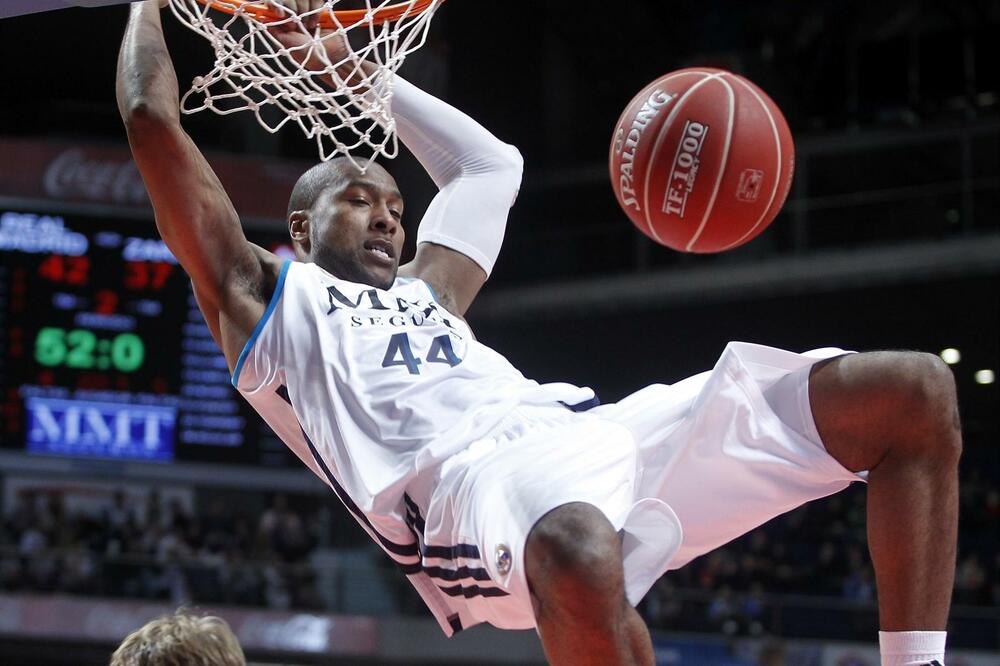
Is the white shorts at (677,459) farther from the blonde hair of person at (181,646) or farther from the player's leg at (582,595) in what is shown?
the blonde hair of person at (181,646)

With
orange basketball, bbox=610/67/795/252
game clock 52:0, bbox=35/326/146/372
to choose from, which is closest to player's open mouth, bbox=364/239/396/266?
orange basketball, bbox=610/67/795/252

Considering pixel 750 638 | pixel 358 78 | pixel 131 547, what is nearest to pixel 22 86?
pixel 131 547

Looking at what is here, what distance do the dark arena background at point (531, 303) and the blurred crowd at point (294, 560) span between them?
1.1 inches

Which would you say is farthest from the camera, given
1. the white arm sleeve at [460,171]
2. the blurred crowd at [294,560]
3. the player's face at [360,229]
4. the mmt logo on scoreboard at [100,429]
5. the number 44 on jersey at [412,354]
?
the blurred crowd at [294,560]

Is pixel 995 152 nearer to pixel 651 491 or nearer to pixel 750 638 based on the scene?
pixel 750 638

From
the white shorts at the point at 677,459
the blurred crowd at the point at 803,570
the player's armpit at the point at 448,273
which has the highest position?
the player's armpit at the point at 448,273

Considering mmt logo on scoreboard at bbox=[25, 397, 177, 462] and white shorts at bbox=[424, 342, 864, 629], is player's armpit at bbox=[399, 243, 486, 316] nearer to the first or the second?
white shorts at bbox=[424, 342, 864, 629]

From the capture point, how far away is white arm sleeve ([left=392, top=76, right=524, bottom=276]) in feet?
10.4

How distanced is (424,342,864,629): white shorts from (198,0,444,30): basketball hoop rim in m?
1.11

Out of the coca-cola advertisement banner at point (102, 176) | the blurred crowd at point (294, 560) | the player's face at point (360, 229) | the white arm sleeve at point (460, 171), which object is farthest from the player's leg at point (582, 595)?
→ the coca-cola advertisement banner at point (102, 176)

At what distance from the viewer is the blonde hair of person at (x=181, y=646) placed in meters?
1.87

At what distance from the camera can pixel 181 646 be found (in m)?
1.88

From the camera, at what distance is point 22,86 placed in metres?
11.8

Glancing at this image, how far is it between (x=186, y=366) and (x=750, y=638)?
4.25 meters
